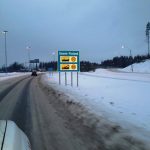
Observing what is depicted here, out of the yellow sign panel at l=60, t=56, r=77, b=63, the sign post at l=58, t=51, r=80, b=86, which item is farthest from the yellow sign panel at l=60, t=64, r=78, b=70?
the yellow sign panel at l=60, t=56, r=77, b=63

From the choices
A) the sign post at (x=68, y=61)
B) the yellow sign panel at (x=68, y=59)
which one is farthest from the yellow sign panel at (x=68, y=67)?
the yellow sign panel at (x=68, y=59)

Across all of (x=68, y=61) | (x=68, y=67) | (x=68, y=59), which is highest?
(x=68, y=59)

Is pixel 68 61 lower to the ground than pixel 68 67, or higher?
higher

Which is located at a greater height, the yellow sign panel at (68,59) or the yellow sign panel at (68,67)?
the yellow sign panel at (68,59)

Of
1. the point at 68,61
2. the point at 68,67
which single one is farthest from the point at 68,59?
the point at 68,67

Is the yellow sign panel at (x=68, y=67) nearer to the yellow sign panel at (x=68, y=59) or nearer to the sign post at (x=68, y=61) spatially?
the sign post at (x=68, y=61)

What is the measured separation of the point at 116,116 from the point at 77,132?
2426 mm

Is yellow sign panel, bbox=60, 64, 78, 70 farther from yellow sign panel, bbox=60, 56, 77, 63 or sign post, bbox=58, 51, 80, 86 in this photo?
yellow sign panel, bbox=60, 56, 77, 63

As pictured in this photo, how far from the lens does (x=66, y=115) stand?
1239 cm

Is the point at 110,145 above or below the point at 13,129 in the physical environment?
below

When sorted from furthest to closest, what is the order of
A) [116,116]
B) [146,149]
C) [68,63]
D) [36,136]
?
1. [68,63]
2. [116,116]
3. [36,136]
4. [146,149]

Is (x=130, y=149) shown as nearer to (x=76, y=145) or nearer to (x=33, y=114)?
(x=76, y=145)

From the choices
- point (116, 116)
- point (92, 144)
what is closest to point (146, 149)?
Answer: point (92, 144)

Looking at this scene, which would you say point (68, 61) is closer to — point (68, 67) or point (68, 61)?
point (68, 61)
